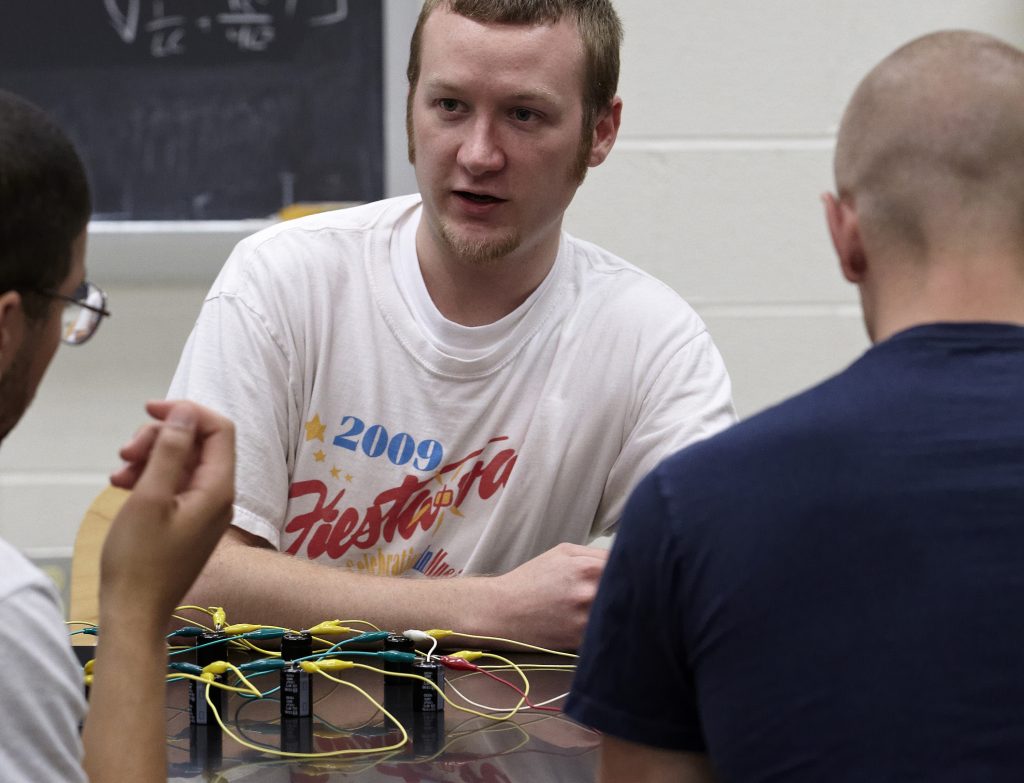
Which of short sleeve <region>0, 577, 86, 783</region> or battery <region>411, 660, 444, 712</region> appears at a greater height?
short sleeve <region>0, 577, 86, 783</region>

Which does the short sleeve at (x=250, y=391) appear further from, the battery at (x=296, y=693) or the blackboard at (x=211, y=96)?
the blackboard at (x=211, y=96)

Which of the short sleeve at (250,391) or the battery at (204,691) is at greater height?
the short sleeve at (250,391)

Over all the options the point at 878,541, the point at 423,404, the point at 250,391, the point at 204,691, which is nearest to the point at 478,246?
the point at 423,404

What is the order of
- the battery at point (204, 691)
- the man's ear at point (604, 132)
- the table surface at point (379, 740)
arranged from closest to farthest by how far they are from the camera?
1. the table surface at point (379, 740)
2. the battery at point (204, 691)
3. the man's ear at point (604, 132)

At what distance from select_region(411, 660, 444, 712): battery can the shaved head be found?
577mm

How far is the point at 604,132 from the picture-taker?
190 centimetres

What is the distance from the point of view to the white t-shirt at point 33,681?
762 mm

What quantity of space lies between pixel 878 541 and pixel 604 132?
47.4 inches

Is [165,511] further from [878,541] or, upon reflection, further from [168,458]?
[878,541]

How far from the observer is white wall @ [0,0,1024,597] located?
8.67 ft

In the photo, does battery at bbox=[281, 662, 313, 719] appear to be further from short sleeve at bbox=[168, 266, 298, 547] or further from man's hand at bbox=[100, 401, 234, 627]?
short sleeve at bbox=[168, 266, 298, 547]

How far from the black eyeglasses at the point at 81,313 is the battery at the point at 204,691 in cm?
34

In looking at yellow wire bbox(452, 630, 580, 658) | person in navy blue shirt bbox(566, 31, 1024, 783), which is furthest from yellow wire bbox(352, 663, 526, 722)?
person in navy blue shirt bbox(566, 31, 1024, 783)

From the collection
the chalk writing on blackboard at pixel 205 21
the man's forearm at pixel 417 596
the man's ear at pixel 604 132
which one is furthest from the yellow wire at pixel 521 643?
the chalk writing on blackboard at pixel 205 21
